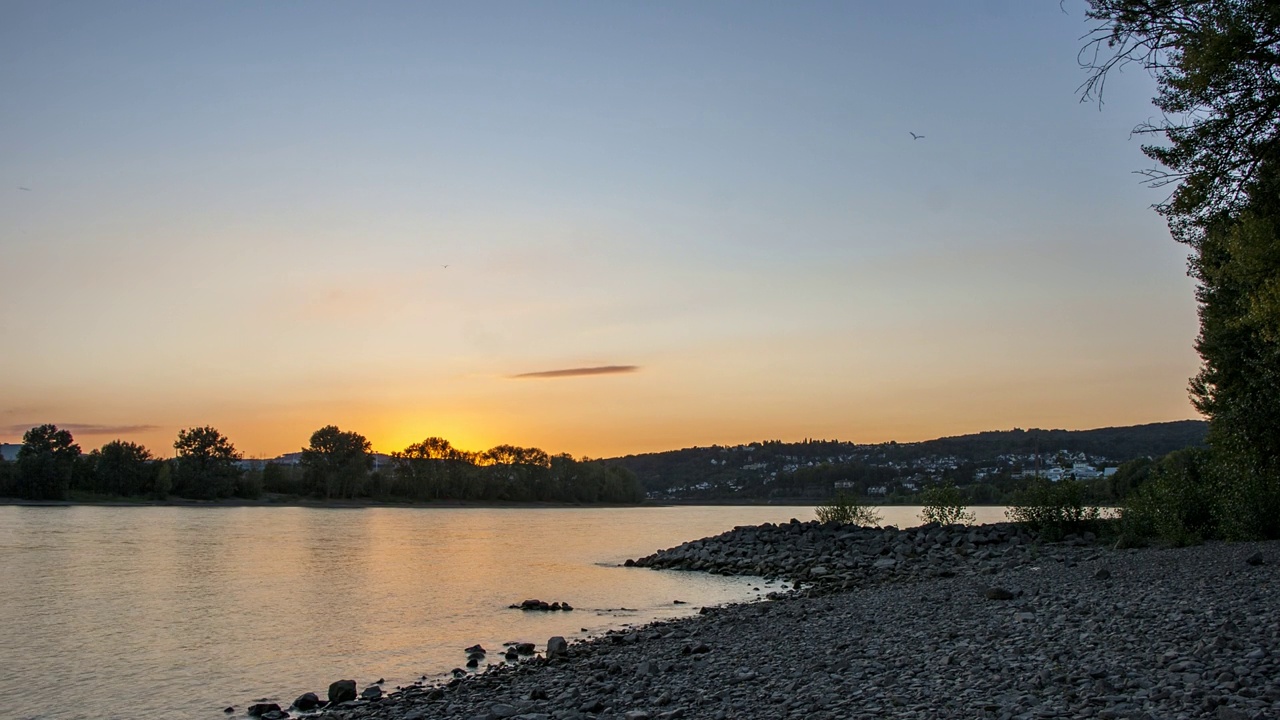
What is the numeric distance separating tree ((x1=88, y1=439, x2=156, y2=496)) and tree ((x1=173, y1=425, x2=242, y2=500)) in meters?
5.88

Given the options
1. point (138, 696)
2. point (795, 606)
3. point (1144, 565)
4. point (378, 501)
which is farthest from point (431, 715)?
point (378, 501)

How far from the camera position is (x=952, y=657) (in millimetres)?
12734

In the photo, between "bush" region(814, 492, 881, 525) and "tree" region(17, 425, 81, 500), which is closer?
"bush" region(814, 492, 881, 525)

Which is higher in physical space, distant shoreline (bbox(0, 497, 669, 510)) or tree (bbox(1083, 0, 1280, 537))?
tree (bbox(1083, 0, 1280, 537))

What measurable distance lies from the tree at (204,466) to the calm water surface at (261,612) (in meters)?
86.2

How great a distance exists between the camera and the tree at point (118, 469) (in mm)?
132375

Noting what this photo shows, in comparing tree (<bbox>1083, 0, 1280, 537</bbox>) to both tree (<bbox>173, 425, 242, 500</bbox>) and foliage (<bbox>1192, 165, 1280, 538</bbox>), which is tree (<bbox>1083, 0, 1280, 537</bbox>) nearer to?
foliage (<bbox>1192, 165, 1280, 538</bbox>)

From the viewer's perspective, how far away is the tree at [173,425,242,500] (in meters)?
140

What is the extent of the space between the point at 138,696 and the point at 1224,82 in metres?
21.9

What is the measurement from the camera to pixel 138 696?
1683 cm

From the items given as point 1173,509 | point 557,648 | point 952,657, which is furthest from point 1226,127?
point 1173,509

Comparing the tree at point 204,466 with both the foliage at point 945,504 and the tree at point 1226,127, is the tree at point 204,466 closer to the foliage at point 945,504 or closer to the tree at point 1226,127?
the foliage at point 945,504

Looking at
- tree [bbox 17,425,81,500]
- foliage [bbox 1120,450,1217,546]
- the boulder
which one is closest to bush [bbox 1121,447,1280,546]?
foliage [bbox 1120,450,1217,546]

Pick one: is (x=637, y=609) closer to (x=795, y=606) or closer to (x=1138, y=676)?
(x=795, y=606)
